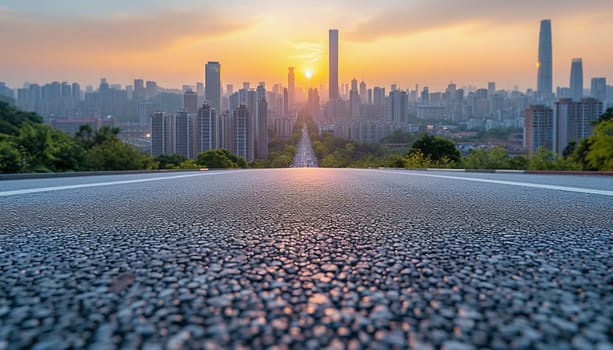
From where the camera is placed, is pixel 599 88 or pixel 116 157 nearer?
pixel 116 157

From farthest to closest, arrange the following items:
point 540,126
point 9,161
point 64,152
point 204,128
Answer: point 204,128 → point 540,126 → point 64,152 → point 9,161

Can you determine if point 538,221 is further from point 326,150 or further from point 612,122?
A: point 326,150

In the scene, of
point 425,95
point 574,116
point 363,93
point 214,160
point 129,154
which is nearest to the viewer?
point 129,154

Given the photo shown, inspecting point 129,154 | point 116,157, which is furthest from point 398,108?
point 116,157

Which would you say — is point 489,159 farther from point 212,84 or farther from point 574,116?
point 212,84

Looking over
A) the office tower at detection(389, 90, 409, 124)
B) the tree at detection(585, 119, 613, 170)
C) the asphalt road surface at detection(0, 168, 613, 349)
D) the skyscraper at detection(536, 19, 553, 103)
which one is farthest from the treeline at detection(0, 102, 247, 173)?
the skyscraper at detection(536, 19, 553, 103)

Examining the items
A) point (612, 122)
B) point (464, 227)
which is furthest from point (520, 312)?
point (612, 122)

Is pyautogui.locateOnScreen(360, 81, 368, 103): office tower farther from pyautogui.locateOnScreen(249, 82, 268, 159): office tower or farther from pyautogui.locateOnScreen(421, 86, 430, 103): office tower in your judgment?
pyautogui.locateOnScreen(249, 82, 268, 159): office tower

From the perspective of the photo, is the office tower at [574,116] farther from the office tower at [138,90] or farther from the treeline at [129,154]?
the office tower at [138,90]
